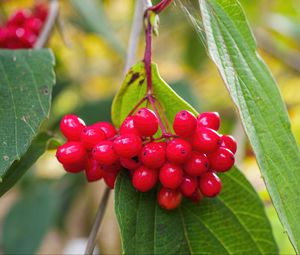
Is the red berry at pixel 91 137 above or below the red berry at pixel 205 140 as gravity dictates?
below

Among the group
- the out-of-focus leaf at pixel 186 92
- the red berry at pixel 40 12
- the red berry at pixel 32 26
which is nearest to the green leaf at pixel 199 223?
the red berry at pixel 32 26

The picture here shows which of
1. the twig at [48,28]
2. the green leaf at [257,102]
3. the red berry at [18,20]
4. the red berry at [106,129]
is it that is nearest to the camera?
the green leaf at [257,102]

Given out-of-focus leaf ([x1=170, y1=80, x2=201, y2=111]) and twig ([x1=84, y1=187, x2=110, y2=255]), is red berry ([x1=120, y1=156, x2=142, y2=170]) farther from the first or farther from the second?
out-of-focus leaf ([x1=170, y1=80, x2=201, y2=111])

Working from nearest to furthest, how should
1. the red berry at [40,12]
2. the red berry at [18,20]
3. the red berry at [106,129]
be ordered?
the red berry at [106,129], the red berry at [18,20], the red berry at [40,12]

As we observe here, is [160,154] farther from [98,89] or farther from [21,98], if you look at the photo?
[98,89]

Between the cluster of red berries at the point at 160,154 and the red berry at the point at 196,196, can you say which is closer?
the cluster of red berries at the point at 160,154

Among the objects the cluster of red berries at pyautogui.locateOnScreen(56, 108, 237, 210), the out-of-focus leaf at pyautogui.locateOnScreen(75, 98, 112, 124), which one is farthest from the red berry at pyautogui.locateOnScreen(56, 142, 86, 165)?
the out-of-focus leaf at pyautogui.locateOnScreen(75, 98, 112, 124)

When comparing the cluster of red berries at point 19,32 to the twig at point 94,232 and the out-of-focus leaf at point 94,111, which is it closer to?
the out-of-focus leaf at point 94,111
